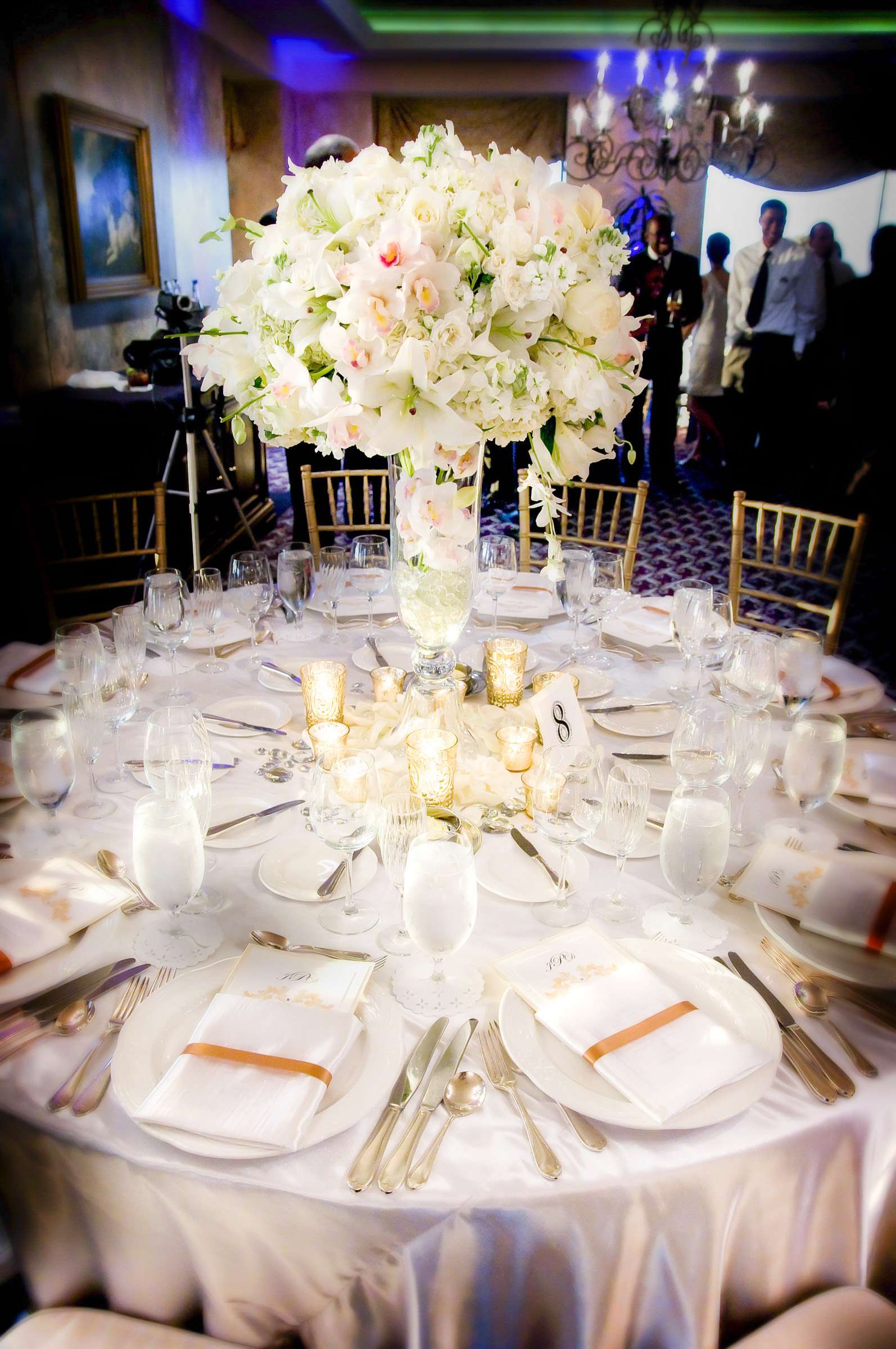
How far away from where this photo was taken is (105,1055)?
0.90m

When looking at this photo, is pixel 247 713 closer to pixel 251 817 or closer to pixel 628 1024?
pixel 251 817

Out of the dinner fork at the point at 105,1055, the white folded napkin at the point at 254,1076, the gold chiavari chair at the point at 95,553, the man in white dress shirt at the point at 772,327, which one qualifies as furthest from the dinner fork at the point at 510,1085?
the man in white dress shirt at the point at 772,327

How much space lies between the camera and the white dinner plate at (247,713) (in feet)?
5.07

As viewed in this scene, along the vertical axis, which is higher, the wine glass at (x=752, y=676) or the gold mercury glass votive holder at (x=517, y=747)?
the wine glass at (x=752, y=676)

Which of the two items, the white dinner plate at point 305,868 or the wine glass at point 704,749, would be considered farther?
the wine glass at point 704,749

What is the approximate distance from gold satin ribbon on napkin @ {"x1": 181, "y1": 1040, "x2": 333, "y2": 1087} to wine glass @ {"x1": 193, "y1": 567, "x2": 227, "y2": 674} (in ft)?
3.22

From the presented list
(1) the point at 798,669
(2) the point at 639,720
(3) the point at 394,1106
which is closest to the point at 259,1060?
(3) the point at 394,1106

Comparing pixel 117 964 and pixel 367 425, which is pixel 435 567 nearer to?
pixel 367 425

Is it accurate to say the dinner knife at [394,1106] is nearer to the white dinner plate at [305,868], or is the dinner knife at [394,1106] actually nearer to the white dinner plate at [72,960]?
the white dinner plate at [305,868]

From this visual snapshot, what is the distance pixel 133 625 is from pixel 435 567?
56cm

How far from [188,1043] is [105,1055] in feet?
0.28

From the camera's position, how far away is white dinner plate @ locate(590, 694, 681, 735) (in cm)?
154

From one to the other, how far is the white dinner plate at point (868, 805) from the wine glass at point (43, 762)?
1119 mm

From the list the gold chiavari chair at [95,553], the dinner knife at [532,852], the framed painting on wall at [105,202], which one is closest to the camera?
the dinner knife at [532,852]
